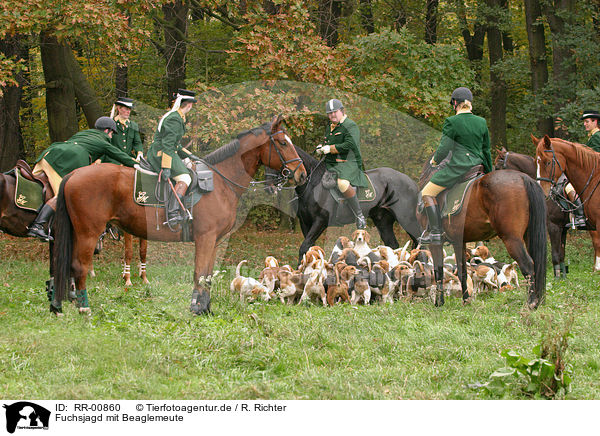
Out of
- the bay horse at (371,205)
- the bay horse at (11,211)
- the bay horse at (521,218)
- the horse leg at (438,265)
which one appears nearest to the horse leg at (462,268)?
the horse leg at (438,265)

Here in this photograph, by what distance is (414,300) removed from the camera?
28.5 ft

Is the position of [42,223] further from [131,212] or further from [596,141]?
[596,141]

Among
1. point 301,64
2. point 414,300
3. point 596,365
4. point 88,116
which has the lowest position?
point 414,300

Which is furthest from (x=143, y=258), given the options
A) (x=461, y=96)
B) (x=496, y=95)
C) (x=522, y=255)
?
(x=496, y=95)

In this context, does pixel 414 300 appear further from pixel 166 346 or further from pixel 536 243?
pixel 166 346

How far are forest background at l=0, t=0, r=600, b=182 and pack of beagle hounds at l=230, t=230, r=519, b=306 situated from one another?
479cm

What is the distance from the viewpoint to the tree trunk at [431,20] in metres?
20.7

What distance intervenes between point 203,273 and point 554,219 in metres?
6.81

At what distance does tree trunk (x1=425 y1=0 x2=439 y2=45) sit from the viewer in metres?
20.7

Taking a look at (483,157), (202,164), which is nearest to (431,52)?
(483,157)

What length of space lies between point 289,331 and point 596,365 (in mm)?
2806

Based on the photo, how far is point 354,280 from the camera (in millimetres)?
8719

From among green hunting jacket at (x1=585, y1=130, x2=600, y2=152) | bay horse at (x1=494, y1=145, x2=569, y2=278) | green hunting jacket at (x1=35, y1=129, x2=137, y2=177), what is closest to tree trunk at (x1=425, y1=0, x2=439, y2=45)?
bay horse at (x1=494, y1=145, x2=569, y2=278)

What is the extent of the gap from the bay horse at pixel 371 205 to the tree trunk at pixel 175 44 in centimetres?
→ 763
